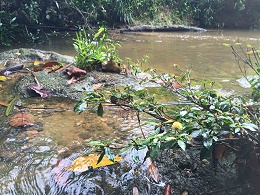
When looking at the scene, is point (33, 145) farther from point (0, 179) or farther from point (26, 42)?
point (26, 42)

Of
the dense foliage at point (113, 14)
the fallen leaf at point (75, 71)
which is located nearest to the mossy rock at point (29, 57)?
the fallen leaf at point (75, 71)

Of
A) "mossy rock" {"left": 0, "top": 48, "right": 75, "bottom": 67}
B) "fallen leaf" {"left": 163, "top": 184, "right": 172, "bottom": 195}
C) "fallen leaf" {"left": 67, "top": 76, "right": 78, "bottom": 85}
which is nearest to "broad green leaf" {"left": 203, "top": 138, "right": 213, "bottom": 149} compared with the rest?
"fallen leaf" {"left": 163, "top": 184, "right": 172, "bottom": 195}

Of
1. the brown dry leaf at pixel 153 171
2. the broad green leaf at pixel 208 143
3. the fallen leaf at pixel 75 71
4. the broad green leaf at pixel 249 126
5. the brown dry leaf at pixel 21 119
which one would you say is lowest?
the brown dry leaf at pixel 153 171

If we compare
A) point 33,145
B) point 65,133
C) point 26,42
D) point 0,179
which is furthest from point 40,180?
point 26,42

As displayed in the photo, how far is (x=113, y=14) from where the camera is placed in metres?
Answer: 8.91

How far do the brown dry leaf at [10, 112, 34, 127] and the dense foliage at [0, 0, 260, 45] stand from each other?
3.78 m

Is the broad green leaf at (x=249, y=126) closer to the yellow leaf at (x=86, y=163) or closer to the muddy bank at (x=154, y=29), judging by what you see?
the yellow leaf at (x=86, y=163)

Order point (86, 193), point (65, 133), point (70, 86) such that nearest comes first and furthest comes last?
1. point (86, 193)
2. point (65, 133)
3. point (70, 86)

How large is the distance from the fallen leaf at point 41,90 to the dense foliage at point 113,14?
3.22 metres

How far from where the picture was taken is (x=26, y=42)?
20.3ft

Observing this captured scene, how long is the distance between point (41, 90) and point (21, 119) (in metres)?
0.61

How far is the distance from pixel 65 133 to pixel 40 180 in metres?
0.46

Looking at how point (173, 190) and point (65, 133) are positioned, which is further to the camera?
point (65, 133)

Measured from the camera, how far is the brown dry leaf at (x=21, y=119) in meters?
1.84
